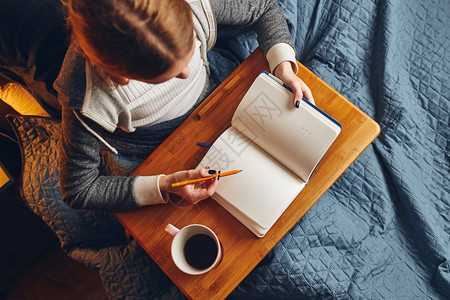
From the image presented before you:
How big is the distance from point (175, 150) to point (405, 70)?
78 centimetres

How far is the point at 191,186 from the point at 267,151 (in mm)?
186

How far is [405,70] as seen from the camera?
43.0 inches

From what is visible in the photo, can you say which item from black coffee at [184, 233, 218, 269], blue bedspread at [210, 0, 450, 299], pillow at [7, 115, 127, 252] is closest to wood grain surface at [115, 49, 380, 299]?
black coffee at [184, 233, 218, 269]

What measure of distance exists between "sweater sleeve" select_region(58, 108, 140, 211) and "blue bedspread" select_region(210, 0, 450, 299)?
404 millimetres

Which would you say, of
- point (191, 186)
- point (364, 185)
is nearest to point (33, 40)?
point (191, 186)

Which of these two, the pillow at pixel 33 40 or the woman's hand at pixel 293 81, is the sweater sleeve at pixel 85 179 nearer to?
the pillow at pixel 33 40

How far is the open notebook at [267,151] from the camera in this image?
722mm

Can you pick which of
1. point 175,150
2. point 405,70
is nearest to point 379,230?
point 405,70

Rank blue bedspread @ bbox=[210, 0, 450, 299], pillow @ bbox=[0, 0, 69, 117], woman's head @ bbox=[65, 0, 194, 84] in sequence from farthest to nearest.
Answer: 1. blue bedspread @ bbox=[210, 0, 450, 299]
2. pillow @ bbox=[0, 0, 69, 117]
3. woman's head @ bbox=[65, 0, 194, 84]

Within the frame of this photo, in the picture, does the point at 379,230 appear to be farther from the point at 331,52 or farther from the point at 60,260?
the point at 60,260

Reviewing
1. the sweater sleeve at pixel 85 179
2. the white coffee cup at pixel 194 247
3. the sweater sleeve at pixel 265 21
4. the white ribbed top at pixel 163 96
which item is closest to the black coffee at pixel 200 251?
the white coffee cup at pixel 194 247

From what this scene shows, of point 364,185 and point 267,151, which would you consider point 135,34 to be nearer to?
point 267,151

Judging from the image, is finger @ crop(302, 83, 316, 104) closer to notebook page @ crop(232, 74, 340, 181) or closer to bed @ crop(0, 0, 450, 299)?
notebook page @ crop(232, 74, 340, 181)

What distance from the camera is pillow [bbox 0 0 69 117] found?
0.71 meters
